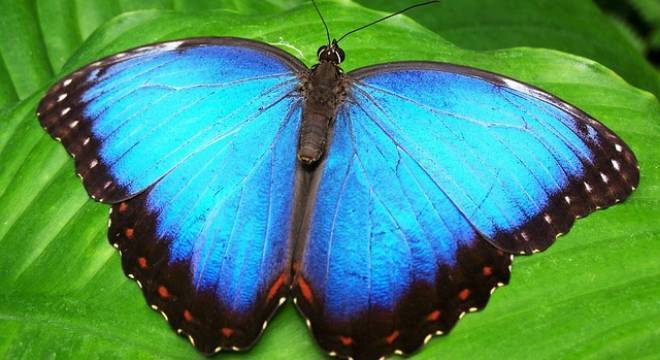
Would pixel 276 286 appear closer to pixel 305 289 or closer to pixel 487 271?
pixel 305 289

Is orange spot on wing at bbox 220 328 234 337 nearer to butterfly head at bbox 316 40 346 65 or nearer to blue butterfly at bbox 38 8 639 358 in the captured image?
blue butterfly at bbox 38 8 639 358

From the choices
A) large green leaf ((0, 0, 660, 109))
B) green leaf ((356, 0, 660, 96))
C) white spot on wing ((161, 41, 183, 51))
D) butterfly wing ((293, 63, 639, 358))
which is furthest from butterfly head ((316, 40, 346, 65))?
green leaf ((356, 0, 660, 96))

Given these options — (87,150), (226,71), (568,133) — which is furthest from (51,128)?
(568,133)

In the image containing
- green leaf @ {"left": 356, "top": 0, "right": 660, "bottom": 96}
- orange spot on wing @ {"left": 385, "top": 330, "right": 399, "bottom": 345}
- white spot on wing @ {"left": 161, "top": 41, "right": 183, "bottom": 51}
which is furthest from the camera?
green leaf @ {"left": 356, "top": 0, "right": 660, "bottom": 96}

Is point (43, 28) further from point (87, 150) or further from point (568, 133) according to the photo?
point (568, 133)

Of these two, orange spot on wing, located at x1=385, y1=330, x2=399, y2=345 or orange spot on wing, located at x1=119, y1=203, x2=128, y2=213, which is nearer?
orange spot on wing, located at x1=385, y1=330, x2=399, y2=345

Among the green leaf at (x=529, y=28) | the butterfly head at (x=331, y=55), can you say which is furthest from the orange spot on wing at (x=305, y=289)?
the green leaf at (x=529, y=28)
